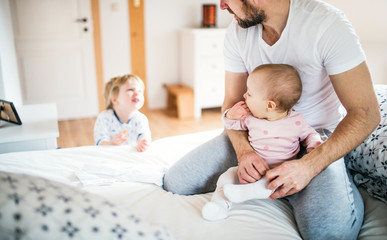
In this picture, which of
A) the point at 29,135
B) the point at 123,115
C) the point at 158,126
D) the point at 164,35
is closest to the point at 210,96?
the point at 158,126

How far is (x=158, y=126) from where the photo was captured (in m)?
3.45

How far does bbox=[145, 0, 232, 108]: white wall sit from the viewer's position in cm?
382

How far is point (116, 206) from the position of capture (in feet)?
2.73

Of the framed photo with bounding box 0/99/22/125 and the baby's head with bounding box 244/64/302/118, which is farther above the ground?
the baby's head with bounding box 244/64/302/118

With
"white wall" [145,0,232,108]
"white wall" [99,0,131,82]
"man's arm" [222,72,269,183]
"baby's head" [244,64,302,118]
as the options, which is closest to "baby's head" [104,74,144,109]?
"man's arm" [222,72,269,183]

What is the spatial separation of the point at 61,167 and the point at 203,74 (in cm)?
249

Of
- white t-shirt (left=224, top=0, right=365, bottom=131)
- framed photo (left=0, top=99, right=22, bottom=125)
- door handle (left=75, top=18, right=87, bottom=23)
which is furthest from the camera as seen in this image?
door handle (left=75, top=18, right=87, bottom=23)

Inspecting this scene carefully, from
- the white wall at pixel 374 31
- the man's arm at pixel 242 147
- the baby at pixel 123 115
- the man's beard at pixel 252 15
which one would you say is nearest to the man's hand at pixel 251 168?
the man's arm at pixel 242 147

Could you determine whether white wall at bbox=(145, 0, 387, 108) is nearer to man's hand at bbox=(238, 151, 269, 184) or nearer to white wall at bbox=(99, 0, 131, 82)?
white wall at bbox=(99, 0, 131, 82)

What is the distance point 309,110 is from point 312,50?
250 millimetres

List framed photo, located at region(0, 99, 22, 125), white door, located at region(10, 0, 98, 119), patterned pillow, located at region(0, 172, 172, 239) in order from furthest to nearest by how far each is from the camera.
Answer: white door, located at region(10, 0, 98, 119), framed photo, located at region(0, 99, 22, 125), patterned pillow, located at region(0, 172, 172, 239)

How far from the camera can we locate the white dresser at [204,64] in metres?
3.61

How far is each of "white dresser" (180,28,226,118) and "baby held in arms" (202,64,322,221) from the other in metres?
2.42

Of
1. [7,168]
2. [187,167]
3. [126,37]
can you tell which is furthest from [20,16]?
[187,167]
